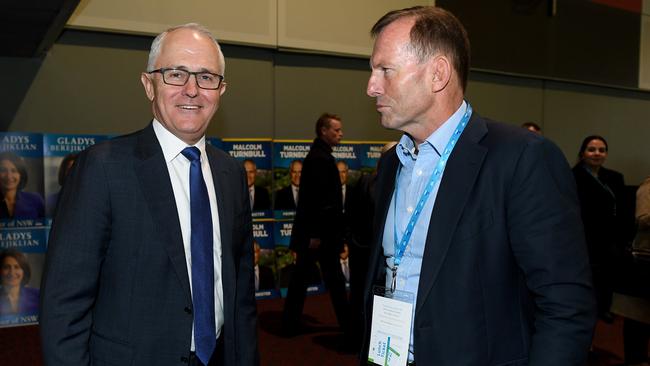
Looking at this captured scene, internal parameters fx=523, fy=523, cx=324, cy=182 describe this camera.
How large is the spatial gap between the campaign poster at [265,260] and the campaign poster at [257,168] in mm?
138

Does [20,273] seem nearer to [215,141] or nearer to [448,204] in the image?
[215,141]

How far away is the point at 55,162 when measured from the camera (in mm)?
4980

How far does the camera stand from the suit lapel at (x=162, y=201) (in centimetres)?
143

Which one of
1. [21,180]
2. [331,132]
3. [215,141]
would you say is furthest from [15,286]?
[331,132]

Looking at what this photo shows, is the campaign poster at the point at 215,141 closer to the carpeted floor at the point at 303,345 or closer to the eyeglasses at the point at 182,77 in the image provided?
the carpeted floor at the point at 303,345

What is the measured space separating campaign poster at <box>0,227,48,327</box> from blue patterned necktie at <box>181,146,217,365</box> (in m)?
4.07

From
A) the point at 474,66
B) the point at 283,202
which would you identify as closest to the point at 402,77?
the point at 283,202

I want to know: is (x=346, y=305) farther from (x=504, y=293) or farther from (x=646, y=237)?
(x=504, y=293)

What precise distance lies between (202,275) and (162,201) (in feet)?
0.79

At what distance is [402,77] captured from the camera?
4.52ft

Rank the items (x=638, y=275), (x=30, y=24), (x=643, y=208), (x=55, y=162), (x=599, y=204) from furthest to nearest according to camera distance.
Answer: (x=55, y=162) < (x=599, y=204) < (x=30, y=24) < (x=643, y=208) < (x=638, y=275)

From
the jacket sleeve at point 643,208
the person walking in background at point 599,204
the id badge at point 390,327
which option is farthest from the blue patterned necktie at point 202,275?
the person walking in background at point 599,204

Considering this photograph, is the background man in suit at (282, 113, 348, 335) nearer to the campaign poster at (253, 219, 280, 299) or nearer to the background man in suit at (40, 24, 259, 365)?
the campaign poster at (253, 219, 280, 299)

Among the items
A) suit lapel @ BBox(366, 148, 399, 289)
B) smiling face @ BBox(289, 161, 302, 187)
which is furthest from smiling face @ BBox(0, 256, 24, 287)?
suit lapel @ BBox(366, 148, 399, 289)
